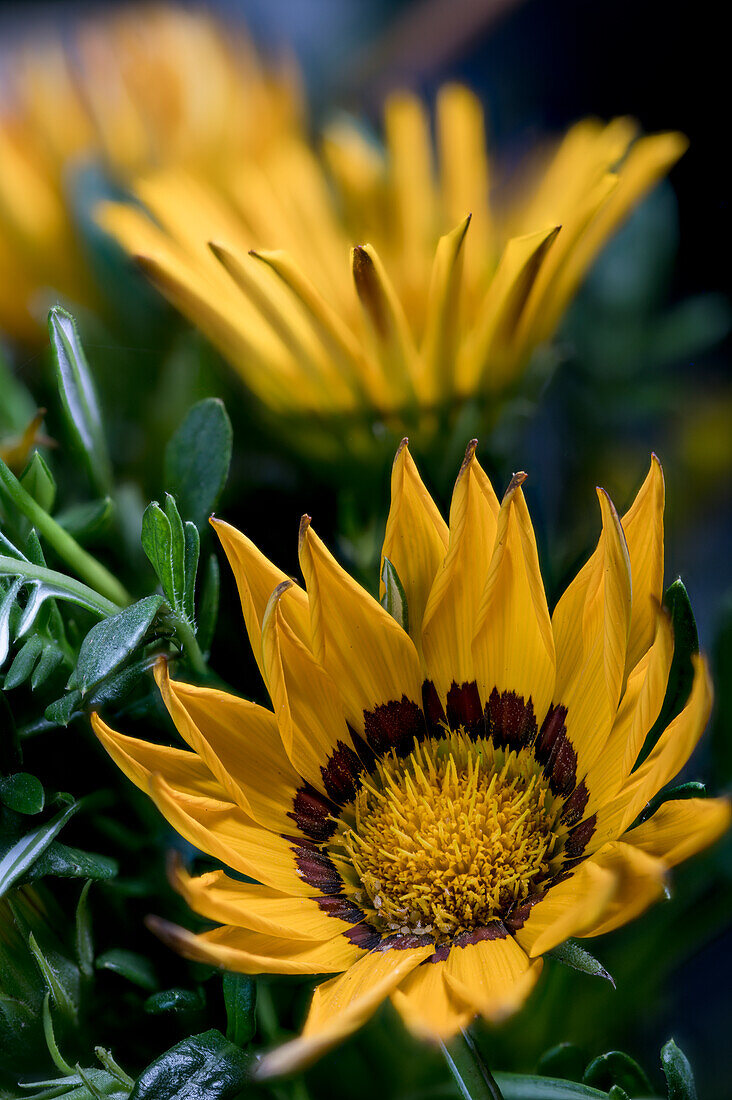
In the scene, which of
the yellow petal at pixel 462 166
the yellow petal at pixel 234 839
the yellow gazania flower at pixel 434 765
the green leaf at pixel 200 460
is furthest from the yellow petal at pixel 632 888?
the yellow petal at pixel 462 166

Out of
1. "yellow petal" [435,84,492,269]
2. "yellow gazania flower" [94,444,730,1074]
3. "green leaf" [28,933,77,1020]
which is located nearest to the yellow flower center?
"yellow gazania flower" [94,444,730,1074]

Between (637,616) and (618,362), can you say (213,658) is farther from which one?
(618,362)

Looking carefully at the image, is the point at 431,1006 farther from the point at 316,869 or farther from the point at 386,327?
the point at 386,327

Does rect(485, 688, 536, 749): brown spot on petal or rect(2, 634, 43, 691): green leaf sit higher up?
rect(2, 634, 43, 691): green leaf

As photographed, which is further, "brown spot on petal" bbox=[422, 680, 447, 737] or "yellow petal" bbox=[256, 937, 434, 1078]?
"brown spot on petal" bbox=[422, 680, 447, 737]

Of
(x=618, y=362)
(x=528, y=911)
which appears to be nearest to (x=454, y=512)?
(x=528, y=911)

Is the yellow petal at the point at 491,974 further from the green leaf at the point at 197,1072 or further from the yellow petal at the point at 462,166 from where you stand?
the yellow petal at the point at 462,166

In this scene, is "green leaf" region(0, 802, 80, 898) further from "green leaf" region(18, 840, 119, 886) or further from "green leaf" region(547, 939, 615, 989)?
"green leaf" region(547, 939, 615, 989)
